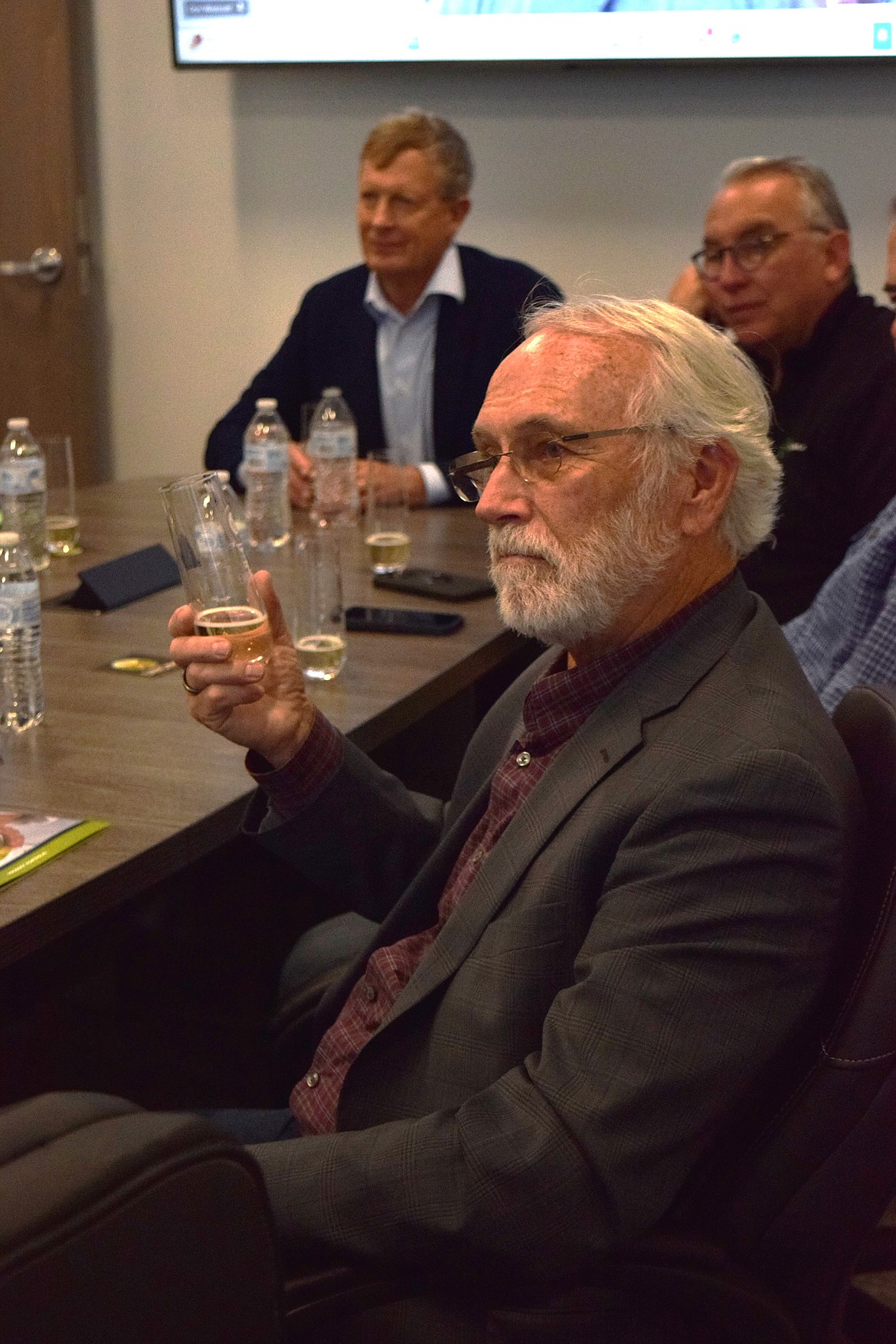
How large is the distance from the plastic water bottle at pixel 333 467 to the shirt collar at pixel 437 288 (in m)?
0.63

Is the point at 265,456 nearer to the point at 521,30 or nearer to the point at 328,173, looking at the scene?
the point at 521,30

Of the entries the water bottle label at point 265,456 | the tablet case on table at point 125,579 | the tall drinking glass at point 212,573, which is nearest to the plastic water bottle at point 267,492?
the water bottle label at point 265,456

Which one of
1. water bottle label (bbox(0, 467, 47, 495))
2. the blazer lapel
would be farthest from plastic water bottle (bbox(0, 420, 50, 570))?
the blazer lapel

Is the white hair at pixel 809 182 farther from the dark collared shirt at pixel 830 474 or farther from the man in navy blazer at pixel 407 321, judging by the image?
the man in navy blazer at pixel 407 321

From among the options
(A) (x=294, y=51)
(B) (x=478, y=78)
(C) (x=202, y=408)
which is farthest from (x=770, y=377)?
(C) (x=202, y=408)

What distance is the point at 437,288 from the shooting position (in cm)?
347

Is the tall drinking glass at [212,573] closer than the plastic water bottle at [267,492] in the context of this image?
Yes

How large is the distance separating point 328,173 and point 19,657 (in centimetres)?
297

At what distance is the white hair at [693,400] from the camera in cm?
126

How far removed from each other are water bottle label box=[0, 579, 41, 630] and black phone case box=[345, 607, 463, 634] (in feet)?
1.97

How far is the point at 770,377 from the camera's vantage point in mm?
2898

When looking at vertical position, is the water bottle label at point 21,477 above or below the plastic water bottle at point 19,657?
above

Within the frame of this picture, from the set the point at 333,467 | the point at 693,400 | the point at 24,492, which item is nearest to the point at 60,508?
the point at 24,492

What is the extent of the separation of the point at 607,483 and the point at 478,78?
125 inches
